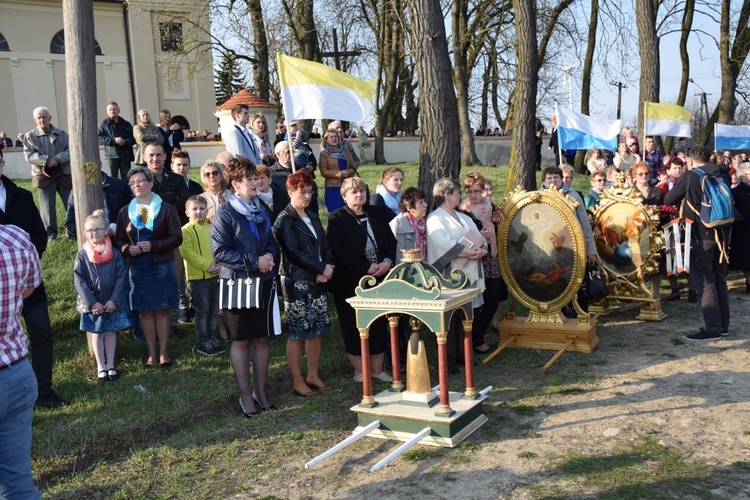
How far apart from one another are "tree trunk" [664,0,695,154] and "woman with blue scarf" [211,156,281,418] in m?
21.0

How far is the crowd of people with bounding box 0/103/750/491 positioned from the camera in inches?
240

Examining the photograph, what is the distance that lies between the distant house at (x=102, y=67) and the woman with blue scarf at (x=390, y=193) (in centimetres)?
3232

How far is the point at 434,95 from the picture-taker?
30.5 feet

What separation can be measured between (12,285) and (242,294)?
2.25 metres

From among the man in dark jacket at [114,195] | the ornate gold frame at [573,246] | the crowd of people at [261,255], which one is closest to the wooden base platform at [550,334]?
the ornate gold frame at [573,246]

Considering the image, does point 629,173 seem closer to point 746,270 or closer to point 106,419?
point 746,270

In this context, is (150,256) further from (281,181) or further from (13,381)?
(13,381)

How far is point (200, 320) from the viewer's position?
25.1 feet

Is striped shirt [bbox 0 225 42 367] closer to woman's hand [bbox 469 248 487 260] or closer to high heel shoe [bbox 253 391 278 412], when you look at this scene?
high heel shoe [bbox 253 391 278 412]

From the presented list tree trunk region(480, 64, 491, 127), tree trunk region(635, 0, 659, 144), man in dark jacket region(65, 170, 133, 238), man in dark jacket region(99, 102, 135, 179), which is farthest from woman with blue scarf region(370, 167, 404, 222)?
tree trunk region(480, 64, 491, 127)

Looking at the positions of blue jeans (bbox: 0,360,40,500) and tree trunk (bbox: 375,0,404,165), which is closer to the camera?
blue jeans (bbox: 0,360,40,500)

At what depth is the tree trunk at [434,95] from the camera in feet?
30.1

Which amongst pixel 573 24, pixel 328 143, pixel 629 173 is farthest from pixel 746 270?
pixel 573 24

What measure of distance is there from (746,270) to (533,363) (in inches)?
181
